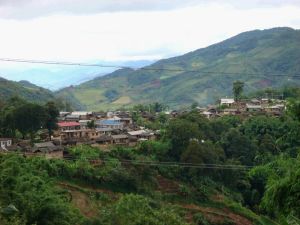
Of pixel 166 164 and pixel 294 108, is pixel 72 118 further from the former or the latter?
pixel 294 108

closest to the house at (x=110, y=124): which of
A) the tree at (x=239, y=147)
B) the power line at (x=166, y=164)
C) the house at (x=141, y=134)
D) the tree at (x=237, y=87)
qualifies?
the house at (x=141, y=134)

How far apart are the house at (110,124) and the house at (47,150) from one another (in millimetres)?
12254

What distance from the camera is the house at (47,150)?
35.8m

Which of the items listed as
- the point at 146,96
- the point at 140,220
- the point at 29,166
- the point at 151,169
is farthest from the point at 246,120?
the point at 146,96

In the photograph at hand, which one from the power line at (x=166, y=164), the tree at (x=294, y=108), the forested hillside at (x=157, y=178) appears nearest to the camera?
the tree at (x=294, y=108)

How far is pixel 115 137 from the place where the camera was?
141 ft

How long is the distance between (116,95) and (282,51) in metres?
64.0

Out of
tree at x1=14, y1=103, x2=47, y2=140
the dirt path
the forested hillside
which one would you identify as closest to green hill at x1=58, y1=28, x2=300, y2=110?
the forested hillside

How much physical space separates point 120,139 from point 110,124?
761 cm

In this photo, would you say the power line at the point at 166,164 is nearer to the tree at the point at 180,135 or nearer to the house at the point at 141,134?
the tree at the point at 180,135

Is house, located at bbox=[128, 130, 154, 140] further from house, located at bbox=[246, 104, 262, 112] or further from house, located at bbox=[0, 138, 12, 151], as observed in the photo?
house, located at bbox=[246, 104, 262, 112]

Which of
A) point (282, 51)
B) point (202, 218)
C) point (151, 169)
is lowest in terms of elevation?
point (202, 218)

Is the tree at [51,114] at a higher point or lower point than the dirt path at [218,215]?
higher

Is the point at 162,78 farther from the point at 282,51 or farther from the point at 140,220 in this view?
the point at 140,220
